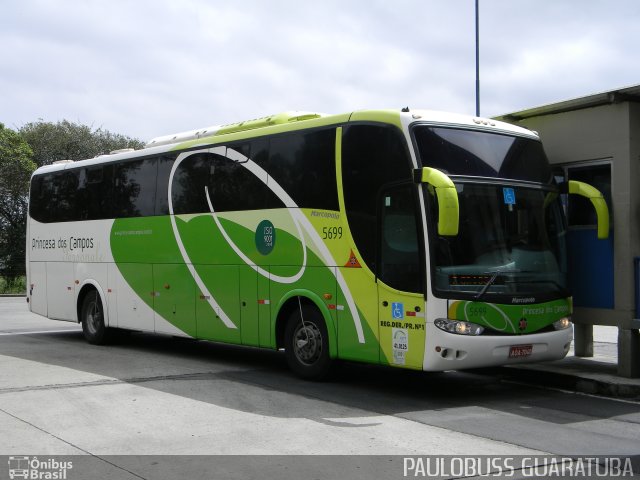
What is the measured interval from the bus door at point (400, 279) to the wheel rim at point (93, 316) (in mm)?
7530

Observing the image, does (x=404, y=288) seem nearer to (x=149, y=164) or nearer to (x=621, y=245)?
(x=621, y=245)

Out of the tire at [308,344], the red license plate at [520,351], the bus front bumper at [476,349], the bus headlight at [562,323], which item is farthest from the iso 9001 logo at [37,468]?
the bus headlight at [562,323]

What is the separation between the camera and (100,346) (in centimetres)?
1526

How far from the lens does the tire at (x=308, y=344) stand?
419 inches

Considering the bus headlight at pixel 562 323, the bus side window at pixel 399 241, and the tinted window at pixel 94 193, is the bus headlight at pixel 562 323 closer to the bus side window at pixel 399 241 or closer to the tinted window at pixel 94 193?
the bus side window at pixel 399 241

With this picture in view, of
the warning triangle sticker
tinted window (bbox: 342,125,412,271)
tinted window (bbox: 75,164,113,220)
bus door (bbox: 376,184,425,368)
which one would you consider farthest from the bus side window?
tinted window (bbox: 75,164,113,220)

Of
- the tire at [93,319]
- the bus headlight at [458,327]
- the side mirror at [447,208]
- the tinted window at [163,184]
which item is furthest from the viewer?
the tire at [93,319]

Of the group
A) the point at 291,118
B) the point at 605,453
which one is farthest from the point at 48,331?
the point at 605,453

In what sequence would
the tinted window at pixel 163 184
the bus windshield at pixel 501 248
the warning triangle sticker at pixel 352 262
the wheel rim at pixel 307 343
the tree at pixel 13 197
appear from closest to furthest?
the bus windshield at pixel 501 248 → the warning triangle sticker at pixel 352 262 → the wheel rim at pixel 307 343 → the tinted window at pixel 163 184 → the tree at pixel 13 197

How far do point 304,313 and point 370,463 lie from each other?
4.57 m

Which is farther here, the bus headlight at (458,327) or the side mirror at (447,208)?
the bus headlight at (458,327)

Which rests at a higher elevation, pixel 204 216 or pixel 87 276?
pixel 204 216

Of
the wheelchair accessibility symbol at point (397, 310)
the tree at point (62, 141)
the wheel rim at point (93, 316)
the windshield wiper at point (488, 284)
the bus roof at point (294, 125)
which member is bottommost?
the wheel rim at point (93, 316)

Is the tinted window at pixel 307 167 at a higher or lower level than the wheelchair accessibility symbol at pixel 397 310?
higher
